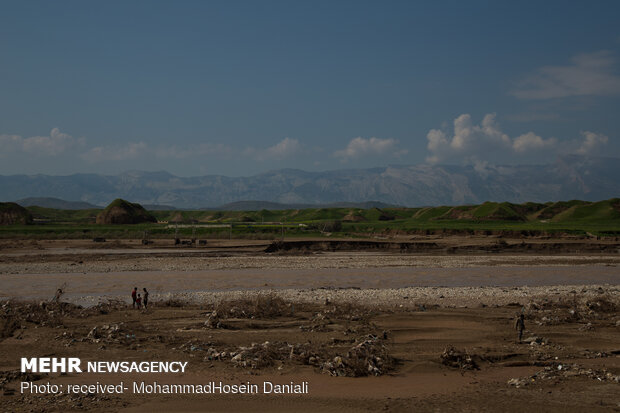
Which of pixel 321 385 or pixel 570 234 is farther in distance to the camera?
pixel 570 234

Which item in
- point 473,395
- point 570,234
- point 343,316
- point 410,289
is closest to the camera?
point 473,395

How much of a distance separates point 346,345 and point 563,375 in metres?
5.66

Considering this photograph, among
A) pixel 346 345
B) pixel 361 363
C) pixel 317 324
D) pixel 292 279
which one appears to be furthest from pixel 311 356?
pixel 292 279

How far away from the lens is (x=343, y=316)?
1853 centimetres

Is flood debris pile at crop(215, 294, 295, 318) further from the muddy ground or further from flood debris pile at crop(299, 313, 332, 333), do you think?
flood debris pile at crop(299, 313, 332, 333)

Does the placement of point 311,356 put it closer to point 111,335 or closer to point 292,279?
point 111,335

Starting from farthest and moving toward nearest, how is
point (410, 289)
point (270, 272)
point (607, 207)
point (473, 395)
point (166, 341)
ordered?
point (607, 207), point (270, 272), point (410, 289), point (166, 341), point (473, 395)

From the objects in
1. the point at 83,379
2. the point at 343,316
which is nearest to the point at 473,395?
the point at 343,316

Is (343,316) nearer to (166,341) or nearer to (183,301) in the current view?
(166,341)

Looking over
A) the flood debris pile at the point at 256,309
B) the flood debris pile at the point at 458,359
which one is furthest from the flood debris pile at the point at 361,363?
the flood debris pile at the point at 256,309

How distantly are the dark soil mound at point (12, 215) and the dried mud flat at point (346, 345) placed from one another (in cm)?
6651

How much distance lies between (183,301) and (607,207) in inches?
3504

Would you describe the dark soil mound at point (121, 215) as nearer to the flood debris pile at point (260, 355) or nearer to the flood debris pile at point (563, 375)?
the flood debris pile at point (260, 355)

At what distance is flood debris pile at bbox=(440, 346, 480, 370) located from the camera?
42.6ft
